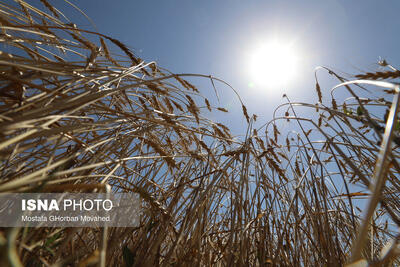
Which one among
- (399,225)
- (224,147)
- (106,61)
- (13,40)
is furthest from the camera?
(224,147)

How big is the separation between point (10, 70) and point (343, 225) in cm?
154

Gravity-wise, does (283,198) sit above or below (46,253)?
above

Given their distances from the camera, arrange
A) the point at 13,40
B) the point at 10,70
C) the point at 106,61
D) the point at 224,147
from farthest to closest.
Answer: the point at 224,147
the point at 106,61
the point at 13,40
the point at 10,70

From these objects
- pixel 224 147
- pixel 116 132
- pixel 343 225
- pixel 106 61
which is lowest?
pixel 343 225

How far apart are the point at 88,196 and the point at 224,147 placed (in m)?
0.92

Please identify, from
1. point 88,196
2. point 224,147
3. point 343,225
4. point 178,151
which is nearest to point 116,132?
point 88,196

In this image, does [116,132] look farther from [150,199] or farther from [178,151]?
[178,151]

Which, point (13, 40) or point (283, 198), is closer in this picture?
point (13, 40)

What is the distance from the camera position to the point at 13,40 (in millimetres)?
792

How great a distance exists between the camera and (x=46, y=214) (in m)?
0.64

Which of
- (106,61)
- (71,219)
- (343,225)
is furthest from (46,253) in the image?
(343,225)

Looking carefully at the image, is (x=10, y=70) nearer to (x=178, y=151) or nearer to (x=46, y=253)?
(x=46, y=253)

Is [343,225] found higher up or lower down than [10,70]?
lower down

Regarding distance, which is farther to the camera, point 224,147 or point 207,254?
point 224,147
